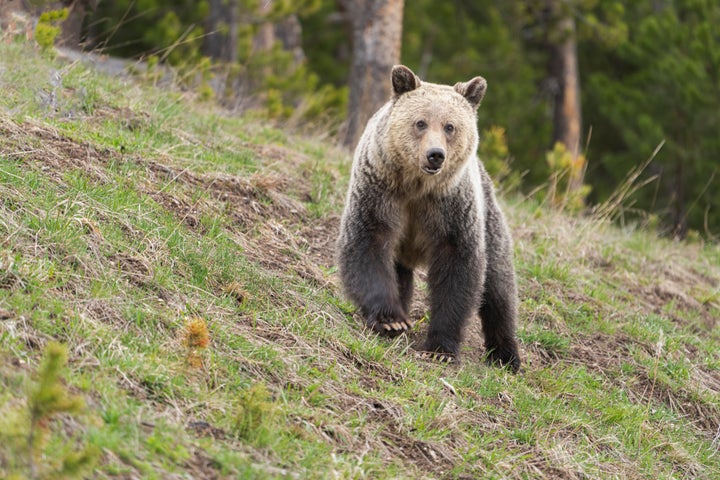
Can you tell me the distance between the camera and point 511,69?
18.4 m

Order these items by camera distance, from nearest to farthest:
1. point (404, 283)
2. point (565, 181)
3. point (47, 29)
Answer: point (404, 283) < point (47, 29) < point (565, 181)

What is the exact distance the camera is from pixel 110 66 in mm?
9602

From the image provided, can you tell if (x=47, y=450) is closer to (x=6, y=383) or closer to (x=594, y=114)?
(x=6, y=383)

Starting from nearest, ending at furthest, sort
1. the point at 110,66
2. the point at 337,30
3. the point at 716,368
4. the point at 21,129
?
the point at 21,129
the point at 716,368
the point at 110,66
the point at 337,30

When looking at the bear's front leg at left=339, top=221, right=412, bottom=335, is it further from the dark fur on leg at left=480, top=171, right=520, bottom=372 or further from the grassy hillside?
the dark fur on leg at left=480, top=171, right=520, bottom=372

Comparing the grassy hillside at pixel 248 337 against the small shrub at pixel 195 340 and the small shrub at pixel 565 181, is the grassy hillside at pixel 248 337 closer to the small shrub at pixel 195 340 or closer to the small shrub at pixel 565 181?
the small shrub at pixel 195 340

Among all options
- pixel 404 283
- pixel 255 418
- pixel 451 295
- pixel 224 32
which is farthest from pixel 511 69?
pixel 255 418

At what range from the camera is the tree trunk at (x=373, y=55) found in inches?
400

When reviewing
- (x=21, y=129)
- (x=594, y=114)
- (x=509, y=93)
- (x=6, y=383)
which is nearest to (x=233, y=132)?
(x=21, y=129)

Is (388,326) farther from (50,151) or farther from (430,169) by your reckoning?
(50,151)

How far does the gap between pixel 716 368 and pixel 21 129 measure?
494 cm

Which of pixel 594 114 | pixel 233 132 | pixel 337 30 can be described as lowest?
pixel 594 114

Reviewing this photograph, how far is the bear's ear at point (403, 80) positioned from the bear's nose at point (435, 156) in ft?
2.09

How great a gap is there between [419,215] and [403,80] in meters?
0.81
